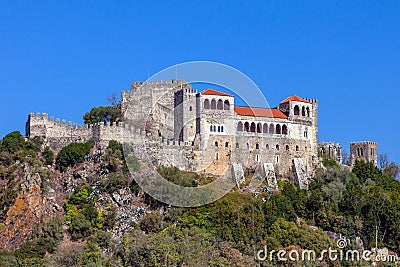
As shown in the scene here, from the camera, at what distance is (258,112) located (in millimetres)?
84938

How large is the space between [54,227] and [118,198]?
588 cm

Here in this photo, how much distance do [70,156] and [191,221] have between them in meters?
11.0

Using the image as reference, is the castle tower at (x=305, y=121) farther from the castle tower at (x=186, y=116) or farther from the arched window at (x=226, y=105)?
the castle tower at (x=186, y=116)

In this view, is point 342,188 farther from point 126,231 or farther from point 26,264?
point 26,264

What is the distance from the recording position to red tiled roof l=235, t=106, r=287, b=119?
84.3 m

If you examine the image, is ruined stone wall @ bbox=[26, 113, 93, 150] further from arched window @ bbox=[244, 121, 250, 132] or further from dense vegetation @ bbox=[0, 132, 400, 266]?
arched window @ bbox=[244, 121, 250, 132]

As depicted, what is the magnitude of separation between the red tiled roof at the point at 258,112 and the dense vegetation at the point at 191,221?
550cm

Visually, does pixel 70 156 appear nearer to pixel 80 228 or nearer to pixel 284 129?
pixel 80 228

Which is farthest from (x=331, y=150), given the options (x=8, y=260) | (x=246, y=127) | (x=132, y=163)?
(x=8, y=260)

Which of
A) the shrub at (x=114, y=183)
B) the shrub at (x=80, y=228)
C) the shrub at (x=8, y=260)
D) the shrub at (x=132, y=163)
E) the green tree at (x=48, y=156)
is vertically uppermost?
the green tree at (x=48, y=156)

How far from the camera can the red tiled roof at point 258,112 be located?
3319 inches

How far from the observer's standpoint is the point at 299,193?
266 ft

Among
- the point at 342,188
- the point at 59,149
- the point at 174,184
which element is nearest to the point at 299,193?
the point at 342,188

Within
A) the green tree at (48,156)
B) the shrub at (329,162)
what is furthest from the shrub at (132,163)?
the shrub at (329,162)
